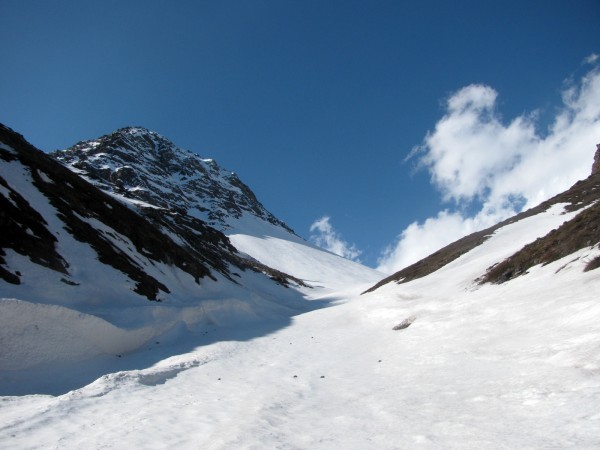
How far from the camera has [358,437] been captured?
682 cm

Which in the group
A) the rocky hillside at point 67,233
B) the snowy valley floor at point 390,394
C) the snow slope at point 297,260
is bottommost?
the snowy valley floor at point 390,394

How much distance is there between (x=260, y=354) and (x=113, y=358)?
5.81 metres

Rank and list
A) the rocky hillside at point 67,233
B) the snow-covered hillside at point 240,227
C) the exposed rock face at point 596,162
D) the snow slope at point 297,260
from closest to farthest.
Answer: the rocky hillside at point 67,233, the exposed rock face at point 596,162, the snow slope at point 297,260, the snow-covered hillside at point 240,227

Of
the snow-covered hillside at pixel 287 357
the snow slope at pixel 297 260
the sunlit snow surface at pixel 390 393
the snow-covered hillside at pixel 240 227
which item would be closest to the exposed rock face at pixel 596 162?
the snow-covered hillside at pixel 287 357

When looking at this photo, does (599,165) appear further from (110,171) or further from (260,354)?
(110,171)

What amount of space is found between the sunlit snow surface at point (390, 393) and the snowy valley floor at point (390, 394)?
1.5 inches

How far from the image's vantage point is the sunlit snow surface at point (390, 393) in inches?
259

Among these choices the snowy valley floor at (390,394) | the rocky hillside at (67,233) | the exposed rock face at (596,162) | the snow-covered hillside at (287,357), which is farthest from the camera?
the exposed rock face at (596,162)

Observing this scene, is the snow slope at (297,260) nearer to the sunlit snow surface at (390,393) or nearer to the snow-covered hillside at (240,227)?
the snow-covered hillside at (240,227)

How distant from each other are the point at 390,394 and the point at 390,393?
0.26 ft

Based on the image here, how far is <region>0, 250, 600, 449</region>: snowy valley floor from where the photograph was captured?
6547 mm

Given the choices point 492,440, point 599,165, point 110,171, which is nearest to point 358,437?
point 492,440

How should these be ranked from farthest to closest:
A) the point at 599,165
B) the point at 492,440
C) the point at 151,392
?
1. the point at 599,165
2. the point at 151,392
3. the point at 492,440

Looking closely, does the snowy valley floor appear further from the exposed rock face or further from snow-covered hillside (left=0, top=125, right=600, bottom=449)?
the exposed rock face
